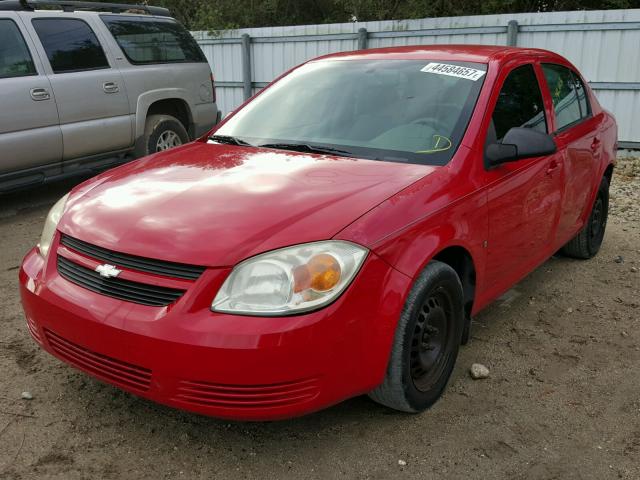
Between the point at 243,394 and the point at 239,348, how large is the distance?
0.21 meters

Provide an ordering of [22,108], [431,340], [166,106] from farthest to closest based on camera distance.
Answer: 1. [166,106]
2. [22,108]
3. [431,340]

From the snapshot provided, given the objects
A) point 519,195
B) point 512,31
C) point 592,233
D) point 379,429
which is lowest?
point 379,429

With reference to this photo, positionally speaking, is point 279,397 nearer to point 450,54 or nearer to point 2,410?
point 2,410

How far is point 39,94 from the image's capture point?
604 cm

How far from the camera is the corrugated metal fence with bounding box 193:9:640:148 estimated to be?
9344 mm

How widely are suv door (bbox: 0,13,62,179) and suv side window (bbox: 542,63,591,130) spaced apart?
453 centimetres

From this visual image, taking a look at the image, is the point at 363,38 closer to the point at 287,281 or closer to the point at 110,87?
the point at 110,87


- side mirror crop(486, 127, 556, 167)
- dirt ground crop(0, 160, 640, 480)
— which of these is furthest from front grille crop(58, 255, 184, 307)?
side mirror crop(486, 127, 556, 167)

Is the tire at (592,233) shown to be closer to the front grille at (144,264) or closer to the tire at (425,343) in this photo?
the tire at (425,343)

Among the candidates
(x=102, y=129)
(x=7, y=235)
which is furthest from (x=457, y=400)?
(x=102, y=129)

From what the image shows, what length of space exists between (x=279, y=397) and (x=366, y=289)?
51 cm

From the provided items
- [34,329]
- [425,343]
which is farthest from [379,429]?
[34,329]

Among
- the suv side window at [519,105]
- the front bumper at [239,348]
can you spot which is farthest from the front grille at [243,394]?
the suv side window at [519,105]

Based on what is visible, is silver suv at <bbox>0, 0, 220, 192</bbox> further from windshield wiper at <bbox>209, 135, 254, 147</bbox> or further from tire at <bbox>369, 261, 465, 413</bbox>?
tire at <bbox>369, 261, 465, 413</bbox>
